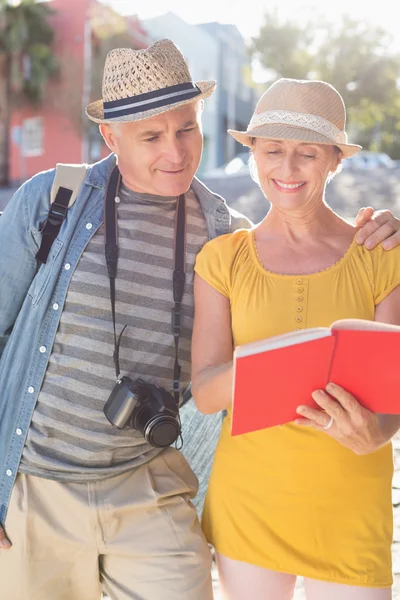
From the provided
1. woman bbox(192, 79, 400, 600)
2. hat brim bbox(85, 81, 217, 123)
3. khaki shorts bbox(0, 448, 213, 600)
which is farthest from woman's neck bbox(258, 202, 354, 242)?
khaki shorts bbox(0, 448, 213, 600)

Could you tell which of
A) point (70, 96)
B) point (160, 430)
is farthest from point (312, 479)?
point (70, 96)

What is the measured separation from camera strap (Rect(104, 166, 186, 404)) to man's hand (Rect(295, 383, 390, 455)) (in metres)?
0.72

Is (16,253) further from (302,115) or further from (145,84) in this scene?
(302,115)

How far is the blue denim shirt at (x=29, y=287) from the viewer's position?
9.15 feet

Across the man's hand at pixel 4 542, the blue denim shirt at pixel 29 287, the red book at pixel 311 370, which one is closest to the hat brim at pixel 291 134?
the blue denim shirt at pixel 29 287

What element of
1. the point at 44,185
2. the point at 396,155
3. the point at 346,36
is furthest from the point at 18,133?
the point at 44,185

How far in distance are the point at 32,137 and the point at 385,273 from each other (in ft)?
105

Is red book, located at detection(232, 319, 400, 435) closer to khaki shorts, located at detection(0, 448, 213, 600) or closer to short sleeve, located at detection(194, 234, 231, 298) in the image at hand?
short sleeve, located at detection(194, 234, 231, 298)

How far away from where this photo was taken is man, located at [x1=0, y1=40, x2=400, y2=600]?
8.98ft

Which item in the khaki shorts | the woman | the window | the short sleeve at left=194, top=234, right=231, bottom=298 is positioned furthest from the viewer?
the window

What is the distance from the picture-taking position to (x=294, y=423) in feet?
7.95

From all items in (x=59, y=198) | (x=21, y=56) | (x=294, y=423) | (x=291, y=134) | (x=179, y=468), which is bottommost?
(x=179, y=468)

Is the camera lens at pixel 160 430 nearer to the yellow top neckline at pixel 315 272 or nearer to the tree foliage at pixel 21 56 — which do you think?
the yellow top neckline at pixel 315 272

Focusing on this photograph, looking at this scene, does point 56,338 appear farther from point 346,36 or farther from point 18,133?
point 346,36
